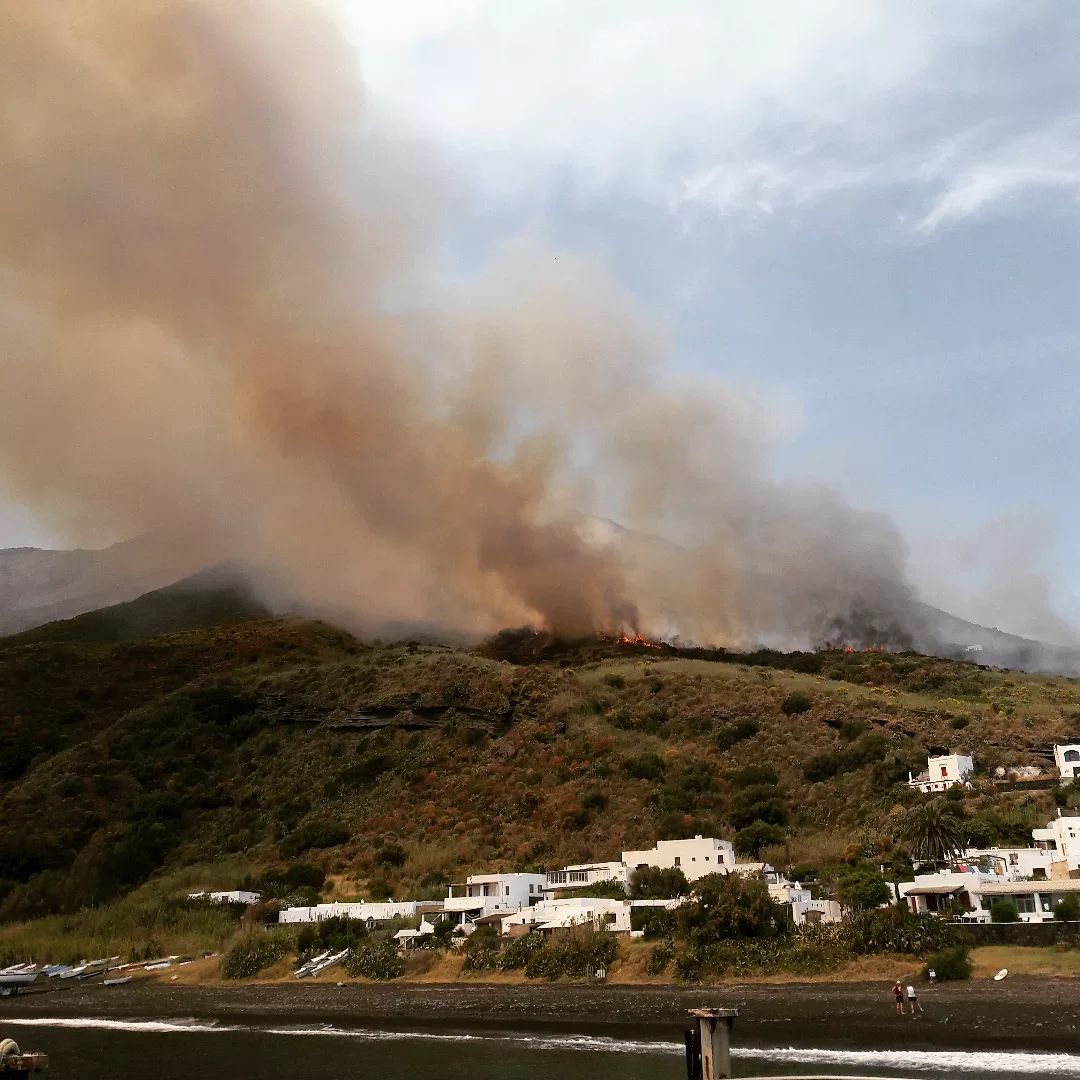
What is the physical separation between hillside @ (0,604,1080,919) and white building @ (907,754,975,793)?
283 cm

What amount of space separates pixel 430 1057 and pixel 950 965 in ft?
78.5

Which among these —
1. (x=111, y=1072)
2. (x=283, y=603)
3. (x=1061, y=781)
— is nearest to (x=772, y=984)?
(x=111, y=1072)

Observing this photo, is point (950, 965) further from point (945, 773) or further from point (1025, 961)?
point (945, 773)

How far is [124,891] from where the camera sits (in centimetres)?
10106

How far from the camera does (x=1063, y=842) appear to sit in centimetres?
6538

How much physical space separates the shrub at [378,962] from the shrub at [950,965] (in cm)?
3153

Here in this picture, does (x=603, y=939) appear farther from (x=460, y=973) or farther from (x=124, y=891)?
(x=124, y=891)

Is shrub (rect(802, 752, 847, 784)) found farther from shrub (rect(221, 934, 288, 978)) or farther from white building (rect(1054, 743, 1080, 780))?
shrub (rect(221, 934, 288, 978))

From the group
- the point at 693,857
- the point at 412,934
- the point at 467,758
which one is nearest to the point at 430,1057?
the point at 412,934

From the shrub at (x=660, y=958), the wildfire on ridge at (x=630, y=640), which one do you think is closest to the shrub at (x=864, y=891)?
the shrub at (x=660, y=958)

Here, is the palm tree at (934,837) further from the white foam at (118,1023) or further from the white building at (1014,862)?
the white foam at (118,1023)

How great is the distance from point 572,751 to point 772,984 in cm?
6171

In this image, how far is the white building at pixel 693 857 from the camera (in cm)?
7462

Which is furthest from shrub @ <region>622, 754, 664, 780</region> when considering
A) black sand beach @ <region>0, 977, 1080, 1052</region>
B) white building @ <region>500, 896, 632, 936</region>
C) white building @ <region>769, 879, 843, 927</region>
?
black sand beach @ <region>0, 977, 1080, 1052</region>
